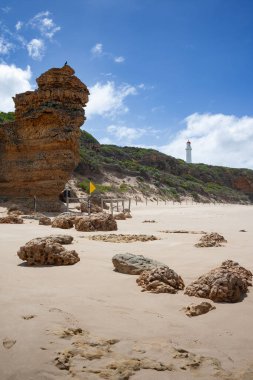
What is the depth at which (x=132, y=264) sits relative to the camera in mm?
4883

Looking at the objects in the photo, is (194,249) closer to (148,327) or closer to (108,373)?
(148,327)

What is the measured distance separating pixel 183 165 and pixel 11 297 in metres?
68.5

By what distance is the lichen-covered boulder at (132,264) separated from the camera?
478 centimetres

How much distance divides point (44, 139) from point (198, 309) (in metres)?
19.9

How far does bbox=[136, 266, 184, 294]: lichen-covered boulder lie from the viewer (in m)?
3.96

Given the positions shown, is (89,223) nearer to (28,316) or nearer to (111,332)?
(28,316)

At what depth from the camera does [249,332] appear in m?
2.89

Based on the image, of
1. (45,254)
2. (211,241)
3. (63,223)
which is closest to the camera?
(45,254)

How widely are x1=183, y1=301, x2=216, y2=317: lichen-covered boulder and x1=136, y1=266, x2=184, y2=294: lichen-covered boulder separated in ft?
1.85

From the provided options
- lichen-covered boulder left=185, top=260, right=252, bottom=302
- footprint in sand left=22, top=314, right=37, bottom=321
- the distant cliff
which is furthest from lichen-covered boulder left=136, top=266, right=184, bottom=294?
the distant cliff

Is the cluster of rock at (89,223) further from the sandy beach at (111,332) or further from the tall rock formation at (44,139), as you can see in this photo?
the tall rock formation at (44,139)

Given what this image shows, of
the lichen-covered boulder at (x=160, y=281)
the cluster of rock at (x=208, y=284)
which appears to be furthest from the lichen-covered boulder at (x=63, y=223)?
the lichen-covered boulder at (x=160, y=281)

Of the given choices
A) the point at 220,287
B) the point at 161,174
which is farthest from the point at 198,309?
the point at 161,174

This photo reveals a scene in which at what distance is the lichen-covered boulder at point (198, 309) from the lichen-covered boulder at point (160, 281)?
56cm
